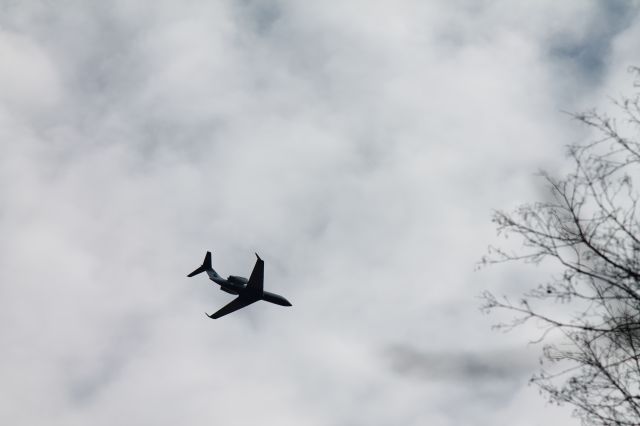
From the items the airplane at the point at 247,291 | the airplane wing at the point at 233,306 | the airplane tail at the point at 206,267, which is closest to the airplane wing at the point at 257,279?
the airplane at the point at 247,291

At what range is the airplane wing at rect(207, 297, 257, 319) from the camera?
6213 centimetres

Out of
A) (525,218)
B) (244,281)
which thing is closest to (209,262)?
(244,281)

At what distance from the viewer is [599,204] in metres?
11.8

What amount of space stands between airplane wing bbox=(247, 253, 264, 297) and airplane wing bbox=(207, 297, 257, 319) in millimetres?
2388

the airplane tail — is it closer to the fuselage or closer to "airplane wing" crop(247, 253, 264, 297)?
the fuselage

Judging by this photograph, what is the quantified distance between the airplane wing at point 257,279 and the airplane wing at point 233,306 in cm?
239

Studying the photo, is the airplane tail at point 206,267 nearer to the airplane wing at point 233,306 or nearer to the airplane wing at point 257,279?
the airplane wing at point 233,306

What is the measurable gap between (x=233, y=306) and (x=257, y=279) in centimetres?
791

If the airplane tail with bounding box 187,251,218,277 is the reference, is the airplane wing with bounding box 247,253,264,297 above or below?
below

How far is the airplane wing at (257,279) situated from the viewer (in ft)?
187

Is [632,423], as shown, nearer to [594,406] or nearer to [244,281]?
[594,406]

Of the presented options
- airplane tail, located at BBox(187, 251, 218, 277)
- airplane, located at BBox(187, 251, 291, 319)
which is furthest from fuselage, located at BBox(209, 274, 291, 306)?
airplane tail, located at BBox(187, 251, 218, 277)

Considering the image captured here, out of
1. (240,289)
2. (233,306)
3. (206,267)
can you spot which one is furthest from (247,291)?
(206,267)

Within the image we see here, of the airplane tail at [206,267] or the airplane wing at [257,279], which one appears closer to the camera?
the airplane wing at [257,279]
